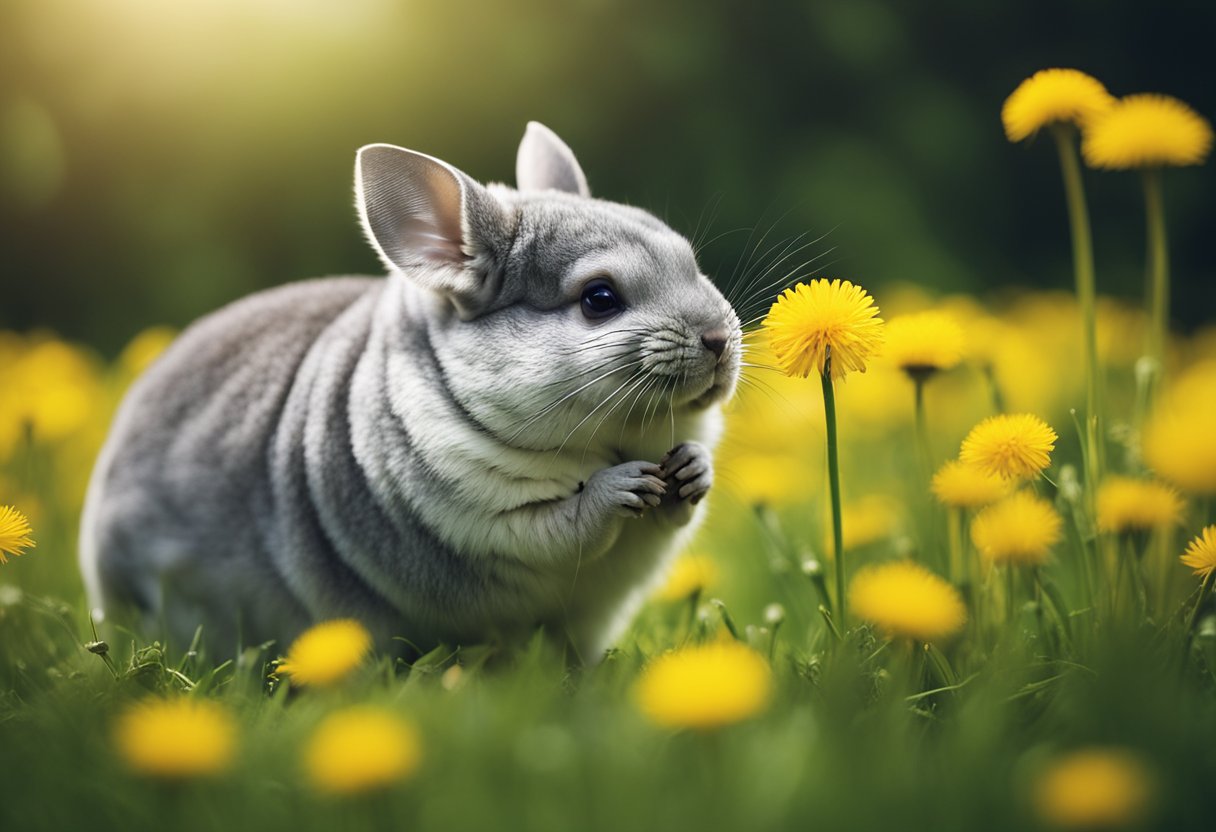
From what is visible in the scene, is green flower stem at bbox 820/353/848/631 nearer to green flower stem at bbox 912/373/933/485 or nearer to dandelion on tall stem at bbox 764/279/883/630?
dandelion on tall stem at bbox 764/279/883/630

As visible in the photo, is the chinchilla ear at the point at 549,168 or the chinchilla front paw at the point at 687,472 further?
the chinchilla ear at the point at 549,168

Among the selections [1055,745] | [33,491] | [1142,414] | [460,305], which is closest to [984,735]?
[1055,745]

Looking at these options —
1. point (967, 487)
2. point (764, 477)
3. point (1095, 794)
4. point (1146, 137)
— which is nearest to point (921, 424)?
point (967, 487)

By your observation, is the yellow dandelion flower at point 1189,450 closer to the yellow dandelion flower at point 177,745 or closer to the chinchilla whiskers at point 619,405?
the chinchilla whiskers at point 619,405

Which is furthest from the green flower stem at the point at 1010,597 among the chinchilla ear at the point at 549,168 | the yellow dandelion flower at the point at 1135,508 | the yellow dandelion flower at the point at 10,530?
the yellow dandelion flower at the point at 10,530

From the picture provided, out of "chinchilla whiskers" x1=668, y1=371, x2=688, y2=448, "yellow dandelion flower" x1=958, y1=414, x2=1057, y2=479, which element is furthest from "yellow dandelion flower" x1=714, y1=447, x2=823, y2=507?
"yellow dandelion flower" x1=958, y1=414, x2=1057, y2=479

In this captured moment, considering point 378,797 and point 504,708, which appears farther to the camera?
point 504,708

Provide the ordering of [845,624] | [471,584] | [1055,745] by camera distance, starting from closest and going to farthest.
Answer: [1055,745], [845,624], [471,584]

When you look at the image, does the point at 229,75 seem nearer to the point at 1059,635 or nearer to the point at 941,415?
the point at 941,415
